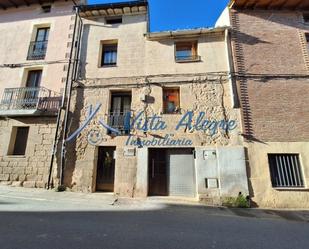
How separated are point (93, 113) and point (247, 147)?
21.8 feet

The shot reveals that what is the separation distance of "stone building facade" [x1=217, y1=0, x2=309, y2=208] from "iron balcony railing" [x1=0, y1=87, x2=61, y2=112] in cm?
847

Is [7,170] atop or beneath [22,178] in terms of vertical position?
atop

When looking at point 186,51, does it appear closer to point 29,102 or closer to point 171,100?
point 171,100

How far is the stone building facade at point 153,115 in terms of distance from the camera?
7664 mm

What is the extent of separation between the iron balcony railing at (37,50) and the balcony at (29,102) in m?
1.92

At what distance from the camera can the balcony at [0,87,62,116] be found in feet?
28.3

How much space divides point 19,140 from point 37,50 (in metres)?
4.83

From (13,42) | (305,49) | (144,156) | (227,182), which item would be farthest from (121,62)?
(305,49)

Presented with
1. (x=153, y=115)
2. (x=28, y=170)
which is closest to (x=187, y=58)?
(x=153, y=115)

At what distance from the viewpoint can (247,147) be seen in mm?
7566

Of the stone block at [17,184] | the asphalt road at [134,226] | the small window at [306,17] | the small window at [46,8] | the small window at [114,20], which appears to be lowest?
the asphalt road at [134,226]

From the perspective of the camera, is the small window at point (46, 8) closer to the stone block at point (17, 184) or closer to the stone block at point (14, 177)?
the stone block at point (14, 177)

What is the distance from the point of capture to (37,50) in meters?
10.2

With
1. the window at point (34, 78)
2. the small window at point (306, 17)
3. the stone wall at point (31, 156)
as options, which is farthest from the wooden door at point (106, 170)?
the small window at point (306, 17)
